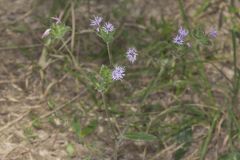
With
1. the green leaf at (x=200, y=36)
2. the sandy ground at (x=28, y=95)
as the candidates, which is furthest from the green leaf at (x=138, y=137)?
the green leaf at (x=200, y=36)

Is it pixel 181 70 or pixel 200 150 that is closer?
pixel 200 150

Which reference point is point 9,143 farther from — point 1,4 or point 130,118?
point 1,4

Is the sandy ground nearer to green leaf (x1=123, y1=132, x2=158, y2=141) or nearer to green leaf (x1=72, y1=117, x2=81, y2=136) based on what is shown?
green leaf (x1=72, y1=117, x2=81, y2=136)

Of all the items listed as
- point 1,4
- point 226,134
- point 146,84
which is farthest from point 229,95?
point 1,4

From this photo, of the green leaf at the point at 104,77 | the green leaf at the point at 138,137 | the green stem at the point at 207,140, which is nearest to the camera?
the green leaf at the point at 104,77

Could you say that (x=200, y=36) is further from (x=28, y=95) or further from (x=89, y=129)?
(x=28, y=95)

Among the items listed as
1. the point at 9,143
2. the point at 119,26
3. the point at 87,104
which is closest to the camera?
the point at 9,143

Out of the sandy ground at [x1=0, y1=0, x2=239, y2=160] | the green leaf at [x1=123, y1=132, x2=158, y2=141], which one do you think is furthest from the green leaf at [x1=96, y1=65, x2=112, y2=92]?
Result: the sandy ground at [x1=0, y1=0, x2=239, y2=160]

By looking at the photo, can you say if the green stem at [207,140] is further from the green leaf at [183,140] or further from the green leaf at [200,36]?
the green leaf at [200,36]

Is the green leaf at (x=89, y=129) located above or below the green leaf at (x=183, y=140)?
above
